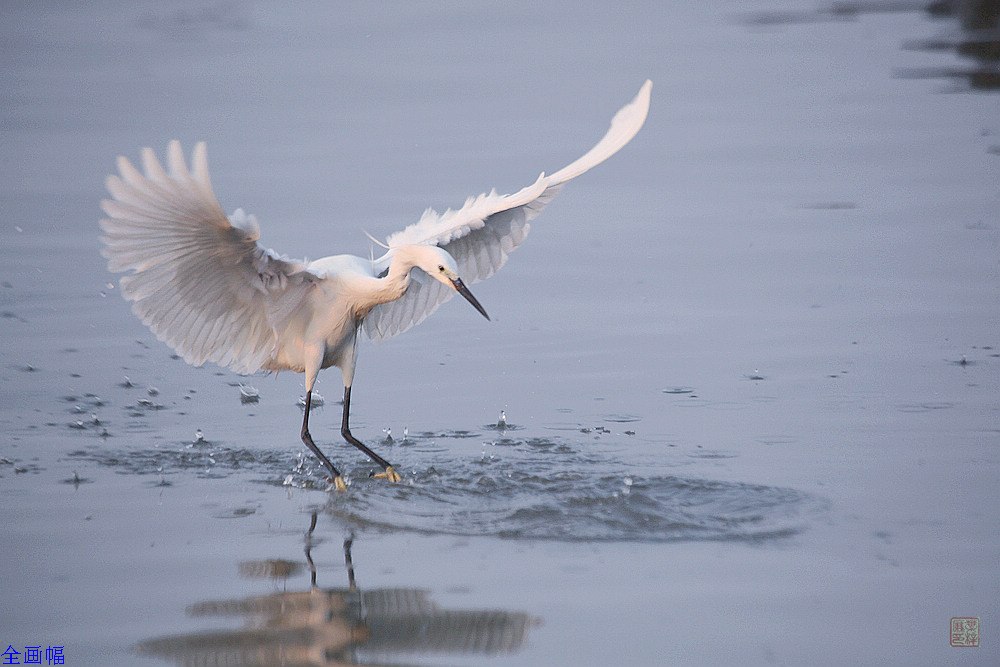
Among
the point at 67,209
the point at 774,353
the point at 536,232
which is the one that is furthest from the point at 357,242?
the point at 774,353

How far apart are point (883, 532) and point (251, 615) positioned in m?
2.54

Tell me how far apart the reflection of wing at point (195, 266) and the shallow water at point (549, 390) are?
1.86 feet

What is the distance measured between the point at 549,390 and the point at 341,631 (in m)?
3.22

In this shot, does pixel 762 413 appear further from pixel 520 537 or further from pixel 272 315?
pixel 272 315

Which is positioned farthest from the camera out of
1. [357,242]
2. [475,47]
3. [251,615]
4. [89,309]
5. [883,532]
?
[475,47]

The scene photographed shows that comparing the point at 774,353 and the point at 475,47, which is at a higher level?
the point at 475,47

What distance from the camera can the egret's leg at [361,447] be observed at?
6.43 m

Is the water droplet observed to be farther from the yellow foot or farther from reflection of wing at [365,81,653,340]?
the yellow foot

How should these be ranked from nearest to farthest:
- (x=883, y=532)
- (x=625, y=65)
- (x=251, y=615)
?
(x=251, y=615), (x=883, y=532), (x=625, y=65)

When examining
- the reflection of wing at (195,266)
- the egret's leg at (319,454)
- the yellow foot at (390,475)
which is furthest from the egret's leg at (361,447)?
the reflection of wing at (195,266)

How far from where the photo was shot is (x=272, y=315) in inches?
260

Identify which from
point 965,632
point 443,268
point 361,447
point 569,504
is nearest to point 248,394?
point 361,447

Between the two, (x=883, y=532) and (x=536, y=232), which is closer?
(x=883, y=532)

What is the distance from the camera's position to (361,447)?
6719 mm
